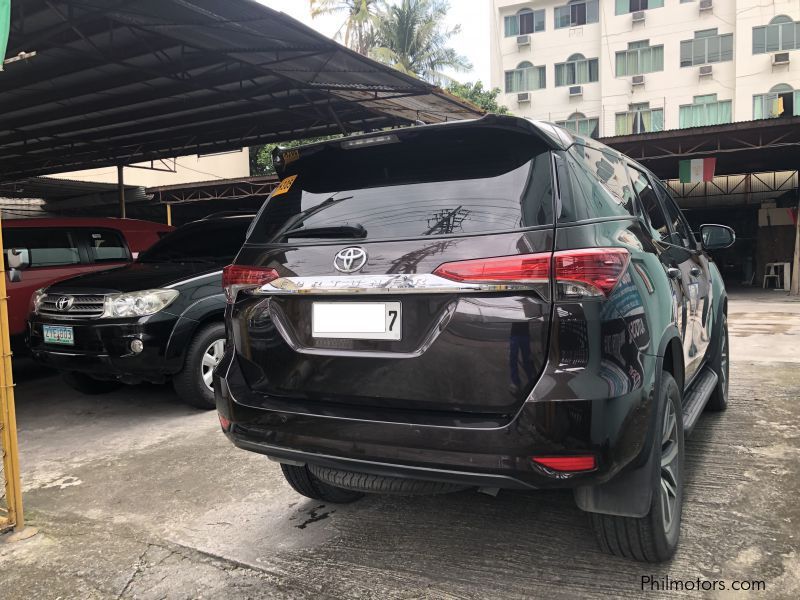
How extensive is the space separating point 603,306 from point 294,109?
7.98 meters

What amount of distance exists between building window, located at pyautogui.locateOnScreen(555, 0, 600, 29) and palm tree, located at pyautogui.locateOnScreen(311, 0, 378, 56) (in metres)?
9.75

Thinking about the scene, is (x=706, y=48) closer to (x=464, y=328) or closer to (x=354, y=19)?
(x=354, y=19)

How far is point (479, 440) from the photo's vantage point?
182 centimetres

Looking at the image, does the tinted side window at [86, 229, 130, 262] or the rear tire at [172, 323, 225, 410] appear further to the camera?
the tinted side window at [86, 229, 130, 262]

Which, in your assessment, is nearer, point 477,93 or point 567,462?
point 567,462

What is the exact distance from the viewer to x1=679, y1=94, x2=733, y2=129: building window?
1020 inches

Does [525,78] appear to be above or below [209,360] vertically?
above

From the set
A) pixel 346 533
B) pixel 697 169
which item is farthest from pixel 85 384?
pixel 697 169

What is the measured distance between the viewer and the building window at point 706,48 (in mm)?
25719

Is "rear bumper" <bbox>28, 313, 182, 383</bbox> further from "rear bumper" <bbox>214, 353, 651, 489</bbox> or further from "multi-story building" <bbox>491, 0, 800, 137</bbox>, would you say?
"multi-story building" <bbox>491, 0, 800, 137</bbox>

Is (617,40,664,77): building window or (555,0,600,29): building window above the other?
(555,0,600,29): building window

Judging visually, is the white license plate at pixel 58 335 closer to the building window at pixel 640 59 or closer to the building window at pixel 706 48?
the building window at pixel 640 59

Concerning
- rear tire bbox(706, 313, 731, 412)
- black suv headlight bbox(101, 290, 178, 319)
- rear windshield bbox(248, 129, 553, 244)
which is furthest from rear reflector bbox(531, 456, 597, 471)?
black suv headlight bbox(101, 290, 178, 319)

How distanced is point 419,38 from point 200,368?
2556 centimetres
